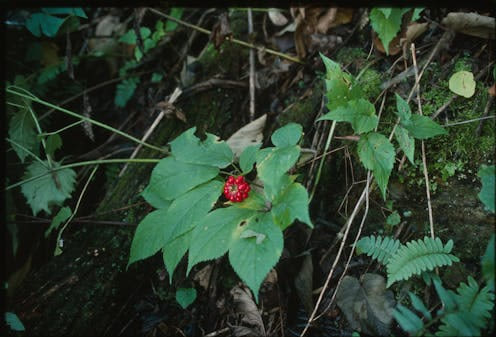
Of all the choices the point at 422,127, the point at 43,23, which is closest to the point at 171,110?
the point at 43,23

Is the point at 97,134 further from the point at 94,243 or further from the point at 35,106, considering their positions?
the point at 94,243

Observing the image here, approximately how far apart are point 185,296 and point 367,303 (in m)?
0.93

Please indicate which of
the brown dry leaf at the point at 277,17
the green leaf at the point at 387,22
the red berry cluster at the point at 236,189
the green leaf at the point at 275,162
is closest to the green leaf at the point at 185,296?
the red berry cluster at the point at 236,189

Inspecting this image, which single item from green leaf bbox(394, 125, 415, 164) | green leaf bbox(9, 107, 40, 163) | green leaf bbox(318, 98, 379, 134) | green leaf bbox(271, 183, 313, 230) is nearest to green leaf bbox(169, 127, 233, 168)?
green leaf bbox(271, 183, 313, 230)

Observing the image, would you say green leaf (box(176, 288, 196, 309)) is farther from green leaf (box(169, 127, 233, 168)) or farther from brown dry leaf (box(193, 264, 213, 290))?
green leaf (box(169, 127, 233, 168))

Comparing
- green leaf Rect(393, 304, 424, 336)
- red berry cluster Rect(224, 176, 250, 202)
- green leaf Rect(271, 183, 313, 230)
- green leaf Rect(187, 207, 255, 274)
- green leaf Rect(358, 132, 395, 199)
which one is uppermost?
green leaf Rect(358, 132, 395, 199)

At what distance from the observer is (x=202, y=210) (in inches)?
66.2

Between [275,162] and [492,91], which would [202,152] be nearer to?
[275,162]

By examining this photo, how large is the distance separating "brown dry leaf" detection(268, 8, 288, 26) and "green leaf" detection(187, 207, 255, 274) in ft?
5.63

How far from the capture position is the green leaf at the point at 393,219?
1.82 meters

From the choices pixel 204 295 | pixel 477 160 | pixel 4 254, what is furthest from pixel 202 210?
pixel 4 254

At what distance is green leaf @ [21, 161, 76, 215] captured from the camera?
2336 mm

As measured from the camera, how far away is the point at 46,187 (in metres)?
2.37

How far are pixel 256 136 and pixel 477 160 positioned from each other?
1150 millimetres
